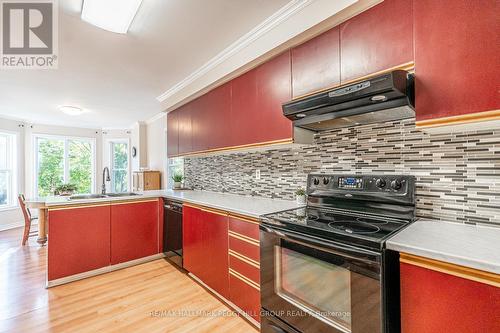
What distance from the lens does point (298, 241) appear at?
133 cm

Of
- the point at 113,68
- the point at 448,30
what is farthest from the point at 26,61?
the point at 448,30

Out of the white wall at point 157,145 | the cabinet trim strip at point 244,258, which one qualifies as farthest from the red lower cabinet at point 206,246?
the white wall at point 157,145

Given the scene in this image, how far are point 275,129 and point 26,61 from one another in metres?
2.82

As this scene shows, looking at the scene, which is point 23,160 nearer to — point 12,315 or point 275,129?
point 12,315

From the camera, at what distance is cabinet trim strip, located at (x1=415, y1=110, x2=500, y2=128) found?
3.15 feet

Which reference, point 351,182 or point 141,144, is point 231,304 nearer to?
point 351,182

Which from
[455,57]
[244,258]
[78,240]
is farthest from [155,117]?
[455,57]

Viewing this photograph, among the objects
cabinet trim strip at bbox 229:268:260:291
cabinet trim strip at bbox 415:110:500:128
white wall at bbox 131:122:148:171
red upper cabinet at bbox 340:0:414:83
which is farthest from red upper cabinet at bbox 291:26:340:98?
white wall at bbox 131:122:148:171

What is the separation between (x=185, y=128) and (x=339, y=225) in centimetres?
259

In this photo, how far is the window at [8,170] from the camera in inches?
194

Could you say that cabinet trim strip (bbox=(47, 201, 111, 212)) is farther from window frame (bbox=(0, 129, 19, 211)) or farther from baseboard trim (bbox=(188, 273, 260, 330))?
window frame (bbox=(0, 129, 19, 211))

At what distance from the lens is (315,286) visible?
129 cm

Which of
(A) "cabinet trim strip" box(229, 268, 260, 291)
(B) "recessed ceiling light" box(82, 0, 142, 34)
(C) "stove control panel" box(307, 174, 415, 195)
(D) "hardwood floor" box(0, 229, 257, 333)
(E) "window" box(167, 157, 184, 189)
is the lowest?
(D) "hardwood floor" box(0, 229, 257, 333)

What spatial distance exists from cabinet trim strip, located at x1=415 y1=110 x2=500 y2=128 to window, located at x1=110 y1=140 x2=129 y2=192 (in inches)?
268
